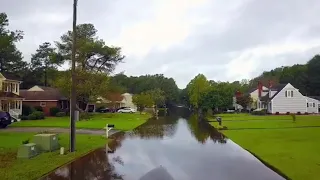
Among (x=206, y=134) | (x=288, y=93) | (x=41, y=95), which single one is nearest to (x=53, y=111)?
(x=41, y=95)

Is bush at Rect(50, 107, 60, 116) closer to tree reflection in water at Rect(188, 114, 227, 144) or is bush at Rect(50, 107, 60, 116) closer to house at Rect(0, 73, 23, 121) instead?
house at Rect(0, 73, 23, 121)

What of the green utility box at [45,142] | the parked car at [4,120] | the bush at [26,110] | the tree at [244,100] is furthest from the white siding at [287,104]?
the green utility box at [45,142]

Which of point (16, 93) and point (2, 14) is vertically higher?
point (2, 14)

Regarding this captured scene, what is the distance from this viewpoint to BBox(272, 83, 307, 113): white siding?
6378 centimetres

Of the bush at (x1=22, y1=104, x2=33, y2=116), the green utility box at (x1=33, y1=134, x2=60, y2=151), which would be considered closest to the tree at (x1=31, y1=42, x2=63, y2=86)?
the bush at (x1=22, y1=104, x2=33, y2=116)

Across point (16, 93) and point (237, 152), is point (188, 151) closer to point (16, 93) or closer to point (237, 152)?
point (237, 152)

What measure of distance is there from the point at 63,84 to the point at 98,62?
11855 millimetres

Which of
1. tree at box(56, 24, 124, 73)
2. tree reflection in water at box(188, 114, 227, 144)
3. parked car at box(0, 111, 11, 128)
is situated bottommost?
tree reflection in water at box(188, 114, 227, 144)

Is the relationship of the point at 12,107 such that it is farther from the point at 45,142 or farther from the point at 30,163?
the point at 30,163

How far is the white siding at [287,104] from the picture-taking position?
6378 centimetres

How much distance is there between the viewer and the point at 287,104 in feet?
210

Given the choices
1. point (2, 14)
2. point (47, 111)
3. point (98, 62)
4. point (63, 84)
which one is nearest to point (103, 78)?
point (63, 84)

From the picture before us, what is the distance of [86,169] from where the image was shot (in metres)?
13.0

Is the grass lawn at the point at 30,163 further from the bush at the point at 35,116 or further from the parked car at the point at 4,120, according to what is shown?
the bush at the point at 35,116
